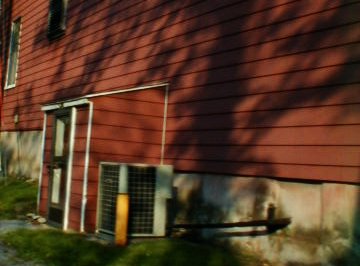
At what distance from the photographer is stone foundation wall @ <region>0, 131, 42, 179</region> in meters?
13.9

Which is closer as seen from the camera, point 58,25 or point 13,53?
point 58,25

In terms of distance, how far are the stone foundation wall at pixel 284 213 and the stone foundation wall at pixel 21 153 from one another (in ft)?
20.9

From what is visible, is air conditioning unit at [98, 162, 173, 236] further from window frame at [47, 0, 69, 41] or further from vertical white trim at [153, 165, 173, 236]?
window frame at [47, 0, 69, 41]

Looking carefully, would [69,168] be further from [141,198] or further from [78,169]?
[141,198]

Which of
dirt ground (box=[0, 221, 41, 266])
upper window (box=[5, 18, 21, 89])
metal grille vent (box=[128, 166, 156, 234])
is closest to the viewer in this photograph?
dirt ground (box=[0, 221, 41, 266])

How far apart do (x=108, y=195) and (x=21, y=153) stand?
23.9 ft

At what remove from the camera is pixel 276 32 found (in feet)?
23.0

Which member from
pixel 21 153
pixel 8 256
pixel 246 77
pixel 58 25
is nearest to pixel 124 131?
pixel 246 77

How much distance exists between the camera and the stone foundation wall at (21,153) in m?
13.9

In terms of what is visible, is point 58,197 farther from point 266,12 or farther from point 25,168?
point 25,168

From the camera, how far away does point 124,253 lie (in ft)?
22.9

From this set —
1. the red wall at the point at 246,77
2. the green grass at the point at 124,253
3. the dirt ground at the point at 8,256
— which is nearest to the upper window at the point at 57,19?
the red wall at the point at 246,77

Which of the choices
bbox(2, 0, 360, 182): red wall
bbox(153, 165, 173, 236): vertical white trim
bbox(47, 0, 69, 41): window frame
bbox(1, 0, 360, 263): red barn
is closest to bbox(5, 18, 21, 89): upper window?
bbox(47, 0, 69, 41): window frame

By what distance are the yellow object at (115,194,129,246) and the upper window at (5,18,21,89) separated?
9.92 meters
